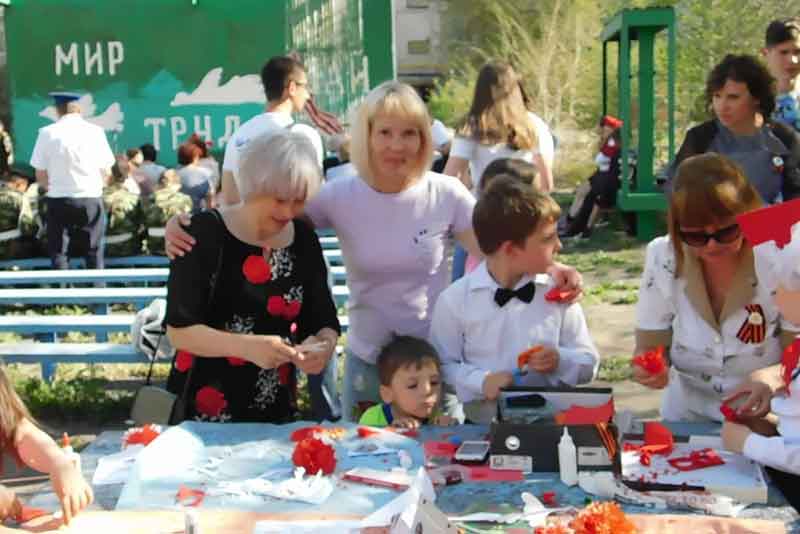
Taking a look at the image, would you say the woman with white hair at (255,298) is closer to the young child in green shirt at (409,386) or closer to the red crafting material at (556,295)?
the young child in green shirt at (409,386)

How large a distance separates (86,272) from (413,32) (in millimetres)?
36437

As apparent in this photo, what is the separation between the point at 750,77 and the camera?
4.32 m

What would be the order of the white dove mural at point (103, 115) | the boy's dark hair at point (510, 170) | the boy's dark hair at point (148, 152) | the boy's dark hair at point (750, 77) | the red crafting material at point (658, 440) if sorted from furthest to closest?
the white dove mural at point (103, 115) → the boy's dark hair at point (148, 152) → the boy's dark hair at point (750, 77) → the boy's dark hair at point (510, 170) → the red crafting material at point (658, 440)

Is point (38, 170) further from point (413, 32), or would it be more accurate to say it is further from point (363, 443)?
point (413, 32)

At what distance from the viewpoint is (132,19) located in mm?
12156

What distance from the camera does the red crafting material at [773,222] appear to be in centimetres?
232

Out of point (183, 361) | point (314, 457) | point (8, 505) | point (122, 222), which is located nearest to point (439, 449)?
point (314, 457)

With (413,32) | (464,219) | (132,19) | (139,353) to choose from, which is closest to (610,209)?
(132,19)

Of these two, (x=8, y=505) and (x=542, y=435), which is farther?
(x=542, y=435)

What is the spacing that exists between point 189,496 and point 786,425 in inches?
54.8

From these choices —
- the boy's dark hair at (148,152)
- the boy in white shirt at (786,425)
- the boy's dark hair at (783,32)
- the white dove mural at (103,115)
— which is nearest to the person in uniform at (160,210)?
the boy's dark hair at (148,152)

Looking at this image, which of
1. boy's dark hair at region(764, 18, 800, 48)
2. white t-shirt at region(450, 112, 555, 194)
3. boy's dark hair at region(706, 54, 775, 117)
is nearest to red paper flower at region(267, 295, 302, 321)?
boy's dark hair at region(706, 54, 775, 117)

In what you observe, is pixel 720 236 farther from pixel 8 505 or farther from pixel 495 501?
pixel 8 505

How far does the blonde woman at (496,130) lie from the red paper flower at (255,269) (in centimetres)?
263
